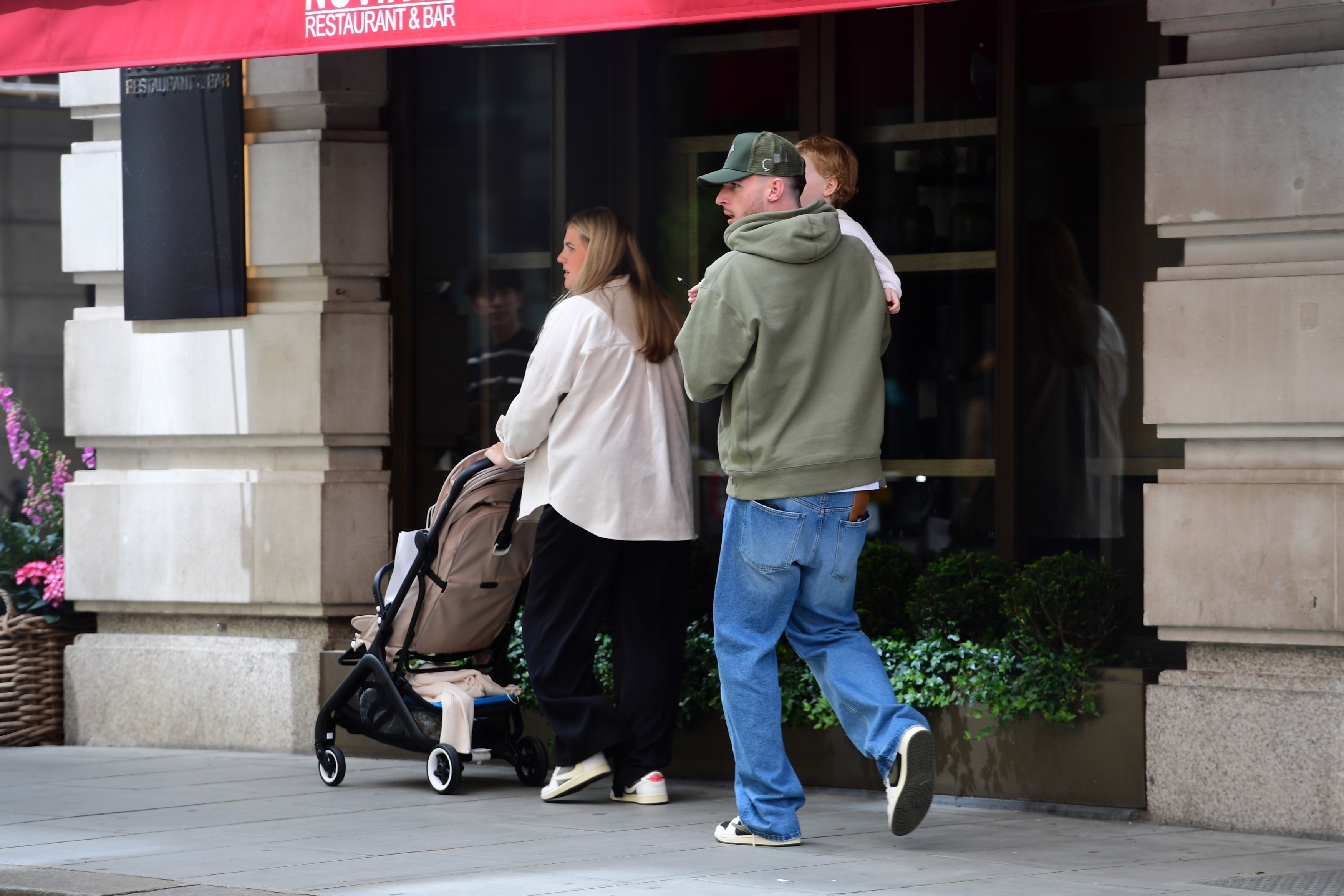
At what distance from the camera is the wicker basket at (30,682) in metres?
8.84

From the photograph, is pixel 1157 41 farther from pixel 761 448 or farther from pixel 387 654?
pixel 387 654

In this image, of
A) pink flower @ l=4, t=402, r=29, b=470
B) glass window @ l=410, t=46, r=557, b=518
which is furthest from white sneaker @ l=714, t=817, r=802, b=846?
pink flower @ l=4, t=402, r=29, b=470

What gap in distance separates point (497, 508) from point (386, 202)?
213 centimetres

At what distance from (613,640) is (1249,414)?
2.34m

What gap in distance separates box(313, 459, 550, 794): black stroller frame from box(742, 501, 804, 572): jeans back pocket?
5.04 ft

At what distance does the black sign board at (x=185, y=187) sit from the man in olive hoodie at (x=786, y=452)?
335 cm

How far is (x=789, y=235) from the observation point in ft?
18.5

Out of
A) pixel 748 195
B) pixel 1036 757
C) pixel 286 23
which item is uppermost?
pixel 286 23

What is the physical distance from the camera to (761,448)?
18.6ft

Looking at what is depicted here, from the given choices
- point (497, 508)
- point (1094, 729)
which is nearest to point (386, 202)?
point (497, 508)

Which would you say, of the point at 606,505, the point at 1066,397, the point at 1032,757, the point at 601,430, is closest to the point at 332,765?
the point at 606,505

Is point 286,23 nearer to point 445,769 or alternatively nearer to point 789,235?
point 789,235

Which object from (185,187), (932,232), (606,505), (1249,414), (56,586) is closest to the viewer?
(1249,414)

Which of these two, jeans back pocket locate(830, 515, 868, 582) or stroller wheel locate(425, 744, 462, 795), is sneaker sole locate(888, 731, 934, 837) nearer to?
jeans back pocket locate(830, 515, 868, 582)
